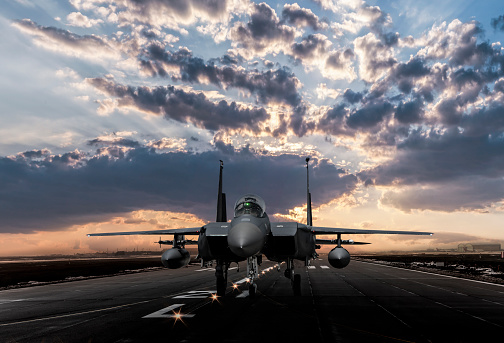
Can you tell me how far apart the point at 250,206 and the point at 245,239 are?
2232 millimetres

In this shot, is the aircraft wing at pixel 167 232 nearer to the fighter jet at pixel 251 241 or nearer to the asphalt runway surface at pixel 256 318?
the fighter jet at pixel 251 241

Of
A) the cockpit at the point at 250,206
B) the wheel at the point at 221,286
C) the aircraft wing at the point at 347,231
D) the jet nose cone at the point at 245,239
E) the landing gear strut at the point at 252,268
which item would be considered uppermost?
the cockpit at the point at 250,206

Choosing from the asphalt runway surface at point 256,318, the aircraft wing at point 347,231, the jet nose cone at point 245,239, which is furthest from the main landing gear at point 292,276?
the jet nose cone at point 245,239

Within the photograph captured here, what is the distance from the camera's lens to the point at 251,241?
14781mm

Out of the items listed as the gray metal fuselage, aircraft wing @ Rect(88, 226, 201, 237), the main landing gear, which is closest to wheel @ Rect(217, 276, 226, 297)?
the gray metal fuselage

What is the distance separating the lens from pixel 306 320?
13438 millimetres

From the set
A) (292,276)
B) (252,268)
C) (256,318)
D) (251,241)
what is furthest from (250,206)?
(292,276)

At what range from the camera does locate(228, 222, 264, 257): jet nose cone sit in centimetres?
1466

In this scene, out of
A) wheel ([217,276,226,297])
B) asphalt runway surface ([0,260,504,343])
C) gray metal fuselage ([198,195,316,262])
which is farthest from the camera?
wheel ([217,276,226,297])

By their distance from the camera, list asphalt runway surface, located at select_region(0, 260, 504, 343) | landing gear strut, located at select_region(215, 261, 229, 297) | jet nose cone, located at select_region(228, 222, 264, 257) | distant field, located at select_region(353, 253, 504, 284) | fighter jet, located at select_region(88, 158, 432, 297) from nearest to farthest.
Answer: asphalt runway surface, located at select_region(0, 260, 504, 343) < jet nose cone, located at select_region(228, 222, 264, 257) < fighter jet, located at select_region(88, 158, 432, 297) < landing gear strut, located at select_region(215, 261, 229, 297) < distant field, located at select_region(353, 253, 504, 284)

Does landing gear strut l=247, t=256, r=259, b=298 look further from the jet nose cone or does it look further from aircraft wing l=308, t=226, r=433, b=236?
aircraft wing l=308, t=226, r=433, b=236

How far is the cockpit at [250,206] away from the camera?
1662cm

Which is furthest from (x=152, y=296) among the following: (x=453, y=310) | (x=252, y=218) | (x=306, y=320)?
(x=453, y=310)

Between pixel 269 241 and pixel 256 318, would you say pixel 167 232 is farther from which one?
pixel 256 318
